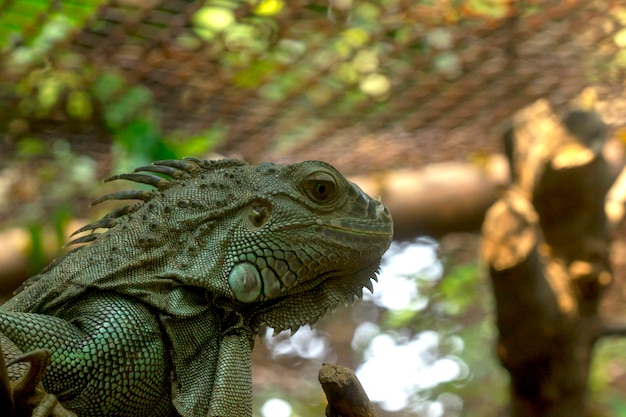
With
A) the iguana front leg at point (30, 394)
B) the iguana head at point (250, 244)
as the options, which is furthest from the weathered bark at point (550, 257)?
the iguana front leg at point (30, 394)

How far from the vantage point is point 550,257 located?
4.80 meters

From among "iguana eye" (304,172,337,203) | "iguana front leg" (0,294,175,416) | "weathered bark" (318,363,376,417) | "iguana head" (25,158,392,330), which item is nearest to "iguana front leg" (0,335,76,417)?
"iguana front leg" (0,294,175,416)

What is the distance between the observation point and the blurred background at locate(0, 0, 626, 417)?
4484 mm

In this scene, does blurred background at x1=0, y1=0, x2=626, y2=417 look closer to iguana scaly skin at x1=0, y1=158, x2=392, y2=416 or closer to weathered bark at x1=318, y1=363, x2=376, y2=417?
iguana scaly skin at x1=0, y1=158, x2=392, y2=416

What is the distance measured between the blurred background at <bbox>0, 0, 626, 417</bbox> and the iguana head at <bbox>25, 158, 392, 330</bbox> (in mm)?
2069

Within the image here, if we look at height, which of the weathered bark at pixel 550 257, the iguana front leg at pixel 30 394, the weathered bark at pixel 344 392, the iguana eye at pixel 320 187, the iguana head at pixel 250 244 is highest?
the iguana front leg at pixel 30 394

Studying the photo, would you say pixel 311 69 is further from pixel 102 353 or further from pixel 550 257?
pixel 102 353

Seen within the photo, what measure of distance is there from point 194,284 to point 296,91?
3.10m

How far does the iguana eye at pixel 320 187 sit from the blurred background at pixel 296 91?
2135 mm

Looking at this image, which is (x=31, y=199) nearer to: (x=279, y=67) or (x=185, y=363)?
(x=279, y=67)

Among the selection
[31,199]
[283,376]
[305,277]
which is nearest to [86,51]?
[31,199]

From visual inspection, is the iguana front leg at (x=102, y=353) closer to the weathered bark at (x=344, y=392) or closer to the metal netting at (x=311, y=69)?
the weathered bark at (x=344, y=392)

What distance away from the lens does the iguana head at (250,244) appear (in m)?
2.33

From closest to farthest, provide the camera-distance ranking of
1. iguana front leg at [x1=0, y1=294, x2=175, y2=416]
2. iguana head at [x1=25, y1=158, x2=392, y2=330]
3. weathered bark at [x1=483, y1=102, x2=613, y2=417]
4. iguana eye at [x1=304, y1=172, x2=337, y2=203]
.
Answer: iguana front leg at [x1=0, y1=294, x2=175, y2=416], iguana head at [x1=25, y1=158, x2=392, y2=330], iguana eye at [x1=304, y1=172, x2=337, y2=203], weathered bark at [x1=483, y1=102, x2=613, y2=417]
